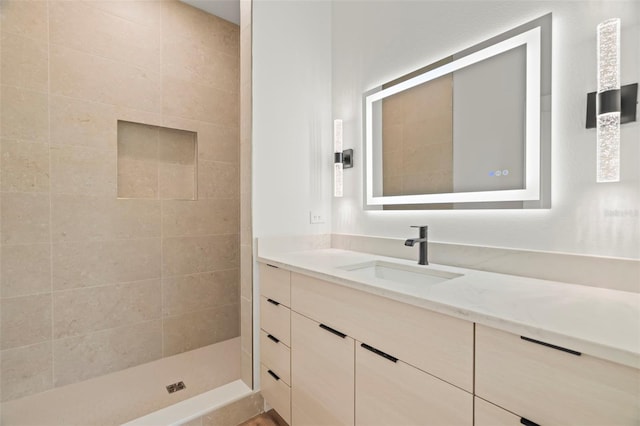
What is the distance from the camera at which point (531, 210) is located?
3.83 ft

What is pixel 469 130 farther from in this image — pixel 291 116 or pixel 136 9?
pixel 136 9

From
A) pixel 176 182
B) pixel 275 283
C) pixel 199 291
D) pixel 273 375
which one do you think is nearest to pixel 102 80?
pixel 176 182

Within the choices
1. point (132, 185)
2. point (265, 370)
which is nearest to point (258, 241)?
point (265, 370)

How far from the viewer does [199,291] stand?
8.01ft

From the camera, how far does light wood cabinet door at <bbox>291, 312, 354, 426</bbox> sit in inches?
44.0

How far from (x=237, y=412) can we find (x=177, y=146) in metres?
1.97

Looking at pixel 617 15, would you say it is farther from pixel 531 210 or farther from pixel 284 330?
pixel 284 330

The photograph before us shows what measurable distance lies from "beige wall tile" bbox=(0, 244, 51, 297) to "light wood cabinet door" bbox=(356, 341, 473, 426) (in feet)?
6.74

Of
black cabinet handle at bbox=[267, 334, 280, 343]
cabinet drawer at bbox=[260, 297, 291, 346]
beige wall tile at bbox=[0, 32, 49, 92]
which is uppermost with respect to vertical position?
beige wall tile at bbox=[0, 32, 49, 92]

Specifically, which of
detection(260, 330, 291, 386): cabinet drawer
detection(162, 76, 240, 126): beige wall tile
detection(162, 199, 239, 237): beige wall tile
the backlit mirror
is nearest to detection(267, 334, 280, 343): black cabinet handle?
detection(260, 330, 291, 386): cabinet drawer

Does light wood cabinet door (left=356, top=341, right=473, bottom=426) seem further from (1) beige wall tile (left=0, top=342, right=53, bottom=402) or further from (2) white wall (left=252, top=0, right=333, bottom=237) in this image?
(1) beige wall tile (left=0, top=342, right=53, bottom=402)

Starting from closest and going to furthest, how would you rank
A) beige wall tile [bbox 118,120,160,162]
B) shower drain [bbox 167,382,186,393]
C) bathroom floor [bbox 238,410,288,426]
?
bathroom floor [bbox 238,410,288,426]
shower drain [bbox 167,382,186,393]
beige wall tile [bbox 118,120,160,162]

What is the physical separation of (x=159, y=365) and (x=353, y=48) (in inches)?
106

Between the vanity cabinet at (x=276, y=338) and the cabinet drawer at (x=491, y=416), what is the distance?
897 mm
